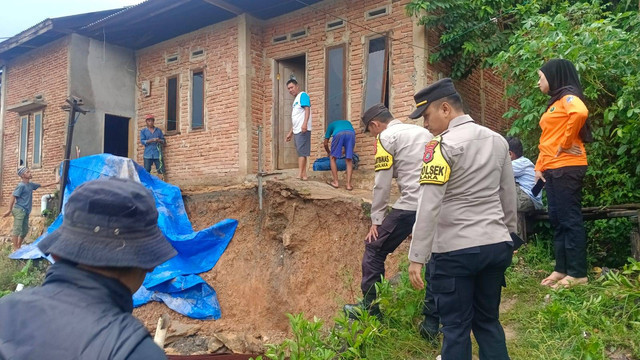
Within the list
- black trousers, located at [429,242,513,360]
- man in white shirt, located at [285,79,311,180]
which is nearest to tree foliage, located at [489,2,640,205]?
black trousers, located at [429,242,513,360]

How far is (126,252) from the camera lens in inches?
46.9

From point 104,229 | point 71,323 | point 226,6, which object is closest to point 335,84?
point 226,6

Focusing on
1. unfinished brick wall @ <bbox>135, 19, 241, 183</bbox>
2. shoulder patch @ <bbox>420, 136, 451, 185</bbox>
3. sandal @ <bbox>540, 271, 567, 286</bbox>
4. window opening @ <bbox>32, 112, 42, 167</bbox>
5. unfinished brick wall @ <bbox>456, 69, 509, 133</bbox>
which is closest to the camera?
shoulder patch @ <bbox>420, 136, 451, 185</bbox>

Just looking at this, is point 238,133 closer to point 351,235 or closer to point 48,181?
point 351,235

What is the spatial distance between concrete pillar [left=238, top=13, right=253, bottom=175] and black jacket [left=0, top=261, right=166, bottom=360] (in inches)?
334

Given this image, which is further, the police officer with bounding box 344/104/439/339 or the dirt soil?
the dirt soil

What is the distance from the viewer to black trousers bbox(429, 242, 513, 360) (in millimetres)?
2559

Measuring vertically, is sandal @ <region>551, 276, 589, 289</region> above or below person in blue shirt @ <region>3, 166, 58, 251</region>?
below

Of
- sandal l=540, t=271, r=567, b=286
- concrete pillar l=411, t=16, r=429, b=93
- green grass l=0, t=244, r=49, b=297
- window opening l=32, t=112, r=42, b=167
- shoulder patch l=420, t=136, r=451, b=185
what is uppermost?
concrete pillar l=411, t=16, r=429, b=93

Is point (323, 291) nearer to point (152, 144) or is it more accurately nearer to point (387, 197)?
point (387, 197)

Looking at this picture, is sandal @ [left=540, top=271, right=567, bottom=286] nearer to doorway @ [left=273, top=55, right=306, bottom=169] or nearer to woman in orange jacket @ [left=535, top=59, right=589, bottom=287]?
woman in orange jacket @ [left=535, top=59, right=589, bottom=287]

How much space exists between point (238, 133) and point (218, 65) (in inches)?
65.0

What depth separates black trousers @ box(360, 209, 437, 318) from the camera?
3.75m

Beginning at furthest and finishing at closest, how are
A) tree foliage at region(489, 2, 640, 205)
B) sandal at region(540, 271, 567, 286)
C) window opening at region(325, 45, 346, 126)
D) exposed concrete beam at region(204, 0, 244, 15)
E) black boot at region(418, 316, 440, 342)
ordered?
exposed concrete beam at region(204, 0, 244, 15) → window opening at region(325, 45, 346, 126) → tree foliage at region(489, 2, 640, 205) → sandal at region(540, 271, 567, 286) → black boot at region(418, 316, 440, 342)
